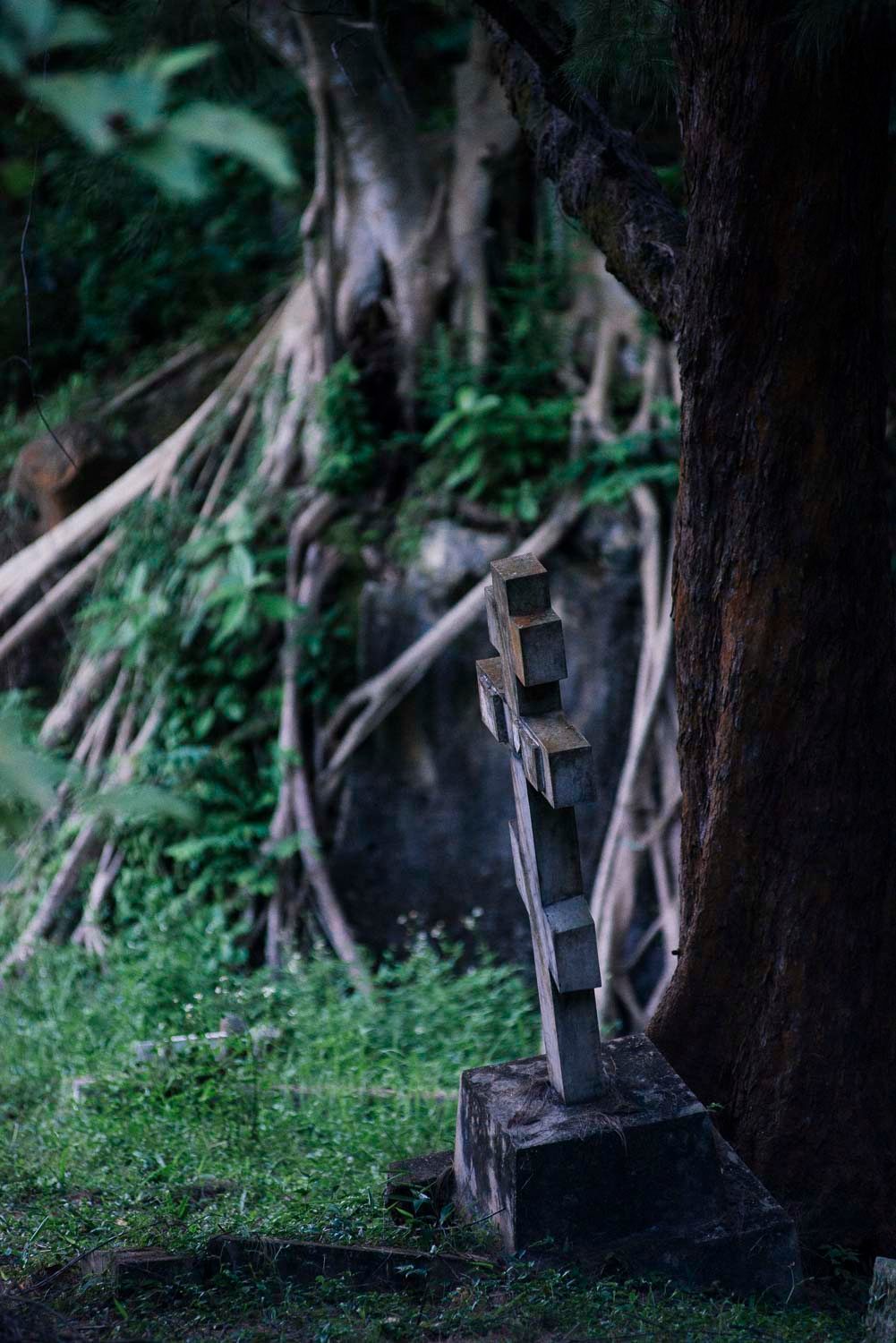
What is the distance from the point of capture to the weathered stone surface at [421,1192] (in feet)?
10.3

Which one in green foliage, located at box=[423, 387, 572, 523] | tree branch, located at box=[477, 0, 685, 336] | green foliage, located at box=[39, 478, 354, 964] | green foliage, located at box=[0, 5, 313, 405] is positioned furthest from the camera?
green foliage, located at box=[0, 5, 313, 405]

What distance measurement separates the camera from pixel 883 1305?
103 inches

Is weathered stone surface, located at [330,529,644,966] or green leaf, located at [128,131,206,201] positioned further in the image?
weathered stone surface, located at [330,529,644,966]

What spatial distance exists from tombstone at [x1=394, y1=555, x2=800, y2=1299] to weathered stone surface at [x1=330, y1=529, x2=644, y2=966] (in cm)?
330

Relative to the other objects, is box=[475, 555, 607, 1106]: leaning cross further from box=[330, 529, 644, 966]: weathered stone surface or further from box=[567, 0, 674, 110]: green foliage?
box=[330, 529, 644, 966]: weathered stone surface

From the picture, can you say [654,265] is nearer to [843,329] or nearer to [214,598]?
[843,329]

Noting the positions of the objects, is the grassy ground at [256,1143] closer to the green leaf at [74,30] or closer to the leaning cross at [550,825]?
the leaning cross at [550,825]

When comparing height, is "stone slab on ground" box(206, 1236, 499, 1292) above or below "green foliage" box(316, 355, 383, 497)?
below

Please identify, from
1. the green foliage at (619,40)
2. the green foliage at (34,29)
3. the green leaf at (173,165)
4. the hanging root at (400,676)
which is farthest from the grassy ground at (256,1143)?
the green foliage at (619,40)

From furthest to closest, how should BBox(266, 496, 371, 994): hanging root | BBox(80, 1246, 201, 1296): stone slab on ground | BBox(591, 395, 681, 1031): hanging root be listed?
BBox(266, 496, 371, 994): hanging root < BBox(591, 395, 681, 1031): hanging root < BBox(80, 1246, 201, 1296): stone slab on ground

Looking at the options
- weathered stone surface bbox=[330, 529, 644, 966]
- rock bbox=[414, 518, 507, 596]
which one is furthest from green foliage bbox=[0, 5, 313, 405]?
weathered stone surface bbox=[330, 529, 644, 966]

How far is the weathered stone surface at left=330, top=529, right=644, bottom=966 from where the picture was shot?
20.7 feet

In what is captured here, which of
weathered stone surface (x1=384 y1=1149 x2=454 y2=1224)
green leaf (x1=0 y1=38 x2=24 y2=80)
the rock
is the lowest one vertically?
weathered stone surface (x1=384 y1=1149 x2=454 y2=1224)

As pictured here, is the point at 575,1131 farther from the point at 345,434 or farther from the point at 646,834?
the point at 345,434
